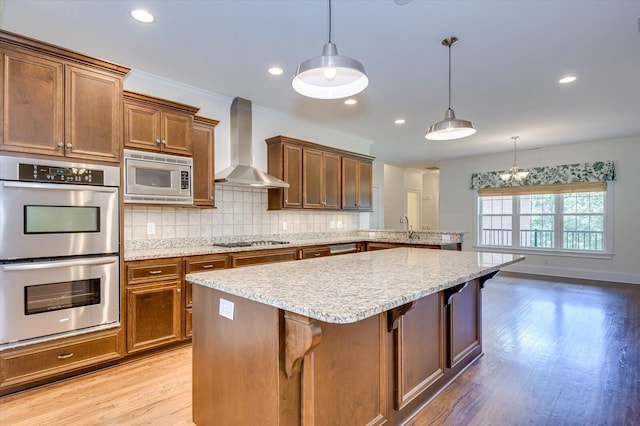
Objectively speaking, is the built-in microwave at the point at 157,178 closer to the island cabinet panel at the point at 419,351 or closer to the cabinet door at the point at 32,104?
the cabinet door at the point at 32,104

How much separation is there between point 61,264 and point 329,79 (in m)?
2.26

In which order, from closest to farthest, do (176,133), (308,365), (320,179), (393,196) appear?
(308,365)
(176,133)
(320,179)
(393,196)

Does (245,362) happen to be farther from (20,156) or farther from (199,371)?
(20,156)

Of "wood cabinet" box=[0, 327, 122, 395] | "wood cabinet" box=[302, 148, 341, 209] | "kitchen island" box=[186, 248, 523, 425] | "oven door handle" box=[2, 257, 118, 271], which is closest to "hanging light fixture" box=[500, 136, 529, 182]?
"wood cabinet" box=[302, 148, 341, 209]

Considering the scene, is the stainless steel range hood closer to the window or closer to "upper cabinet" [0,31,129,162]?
"upper cabinet" [0,31,129,162]

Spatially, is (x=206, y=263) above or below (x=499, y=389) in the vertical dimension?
above

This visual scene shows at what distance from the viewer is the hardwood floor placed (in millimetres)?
2010

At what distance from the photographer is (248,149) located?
4.15 meters

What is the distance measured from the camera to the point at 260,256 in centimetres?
363

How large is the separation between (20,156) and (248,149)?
226 cm

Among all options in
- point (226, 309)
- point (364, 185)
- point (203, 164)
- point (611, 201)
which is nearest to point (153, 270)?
point (203, 164)

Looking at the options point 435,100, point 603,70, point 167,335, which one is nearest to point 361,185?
point 435,100

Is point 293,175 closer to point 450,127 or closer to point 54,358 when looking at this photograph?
point 450,127

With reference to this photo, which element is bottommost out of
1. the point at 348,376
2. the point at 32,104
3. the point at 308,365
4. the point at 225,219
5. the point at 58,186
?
the point at 348,376
